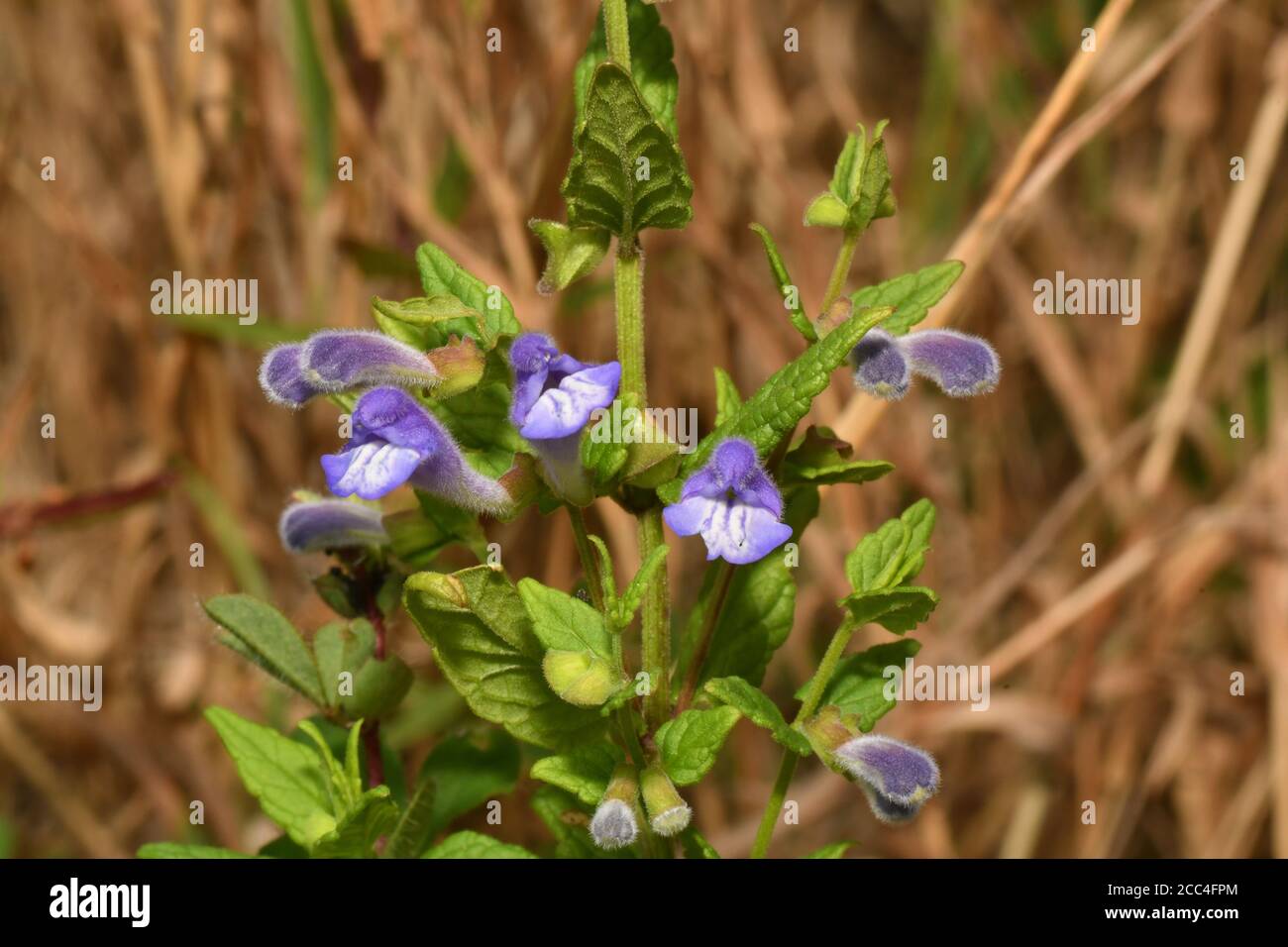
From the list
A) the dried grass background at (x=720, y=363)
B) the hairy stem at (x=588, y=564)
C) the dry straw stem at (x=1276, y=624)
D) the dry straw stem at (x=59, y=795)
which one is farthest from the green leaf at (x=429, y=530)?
the dry straw stem at (x=1276, y=624)

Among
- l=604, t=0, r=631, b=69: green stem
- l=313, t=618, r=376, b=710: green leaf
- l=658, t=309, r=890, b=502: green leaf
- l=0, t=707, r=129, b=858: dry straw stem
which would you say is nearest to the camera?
l=658, t=309, r=890, b=502: green leaf

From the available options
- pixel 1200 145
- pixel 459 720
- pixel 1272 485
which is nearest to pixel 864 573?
pixel 459 720

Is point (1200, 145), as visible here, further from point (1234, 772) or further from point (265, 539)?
point (265, 539)

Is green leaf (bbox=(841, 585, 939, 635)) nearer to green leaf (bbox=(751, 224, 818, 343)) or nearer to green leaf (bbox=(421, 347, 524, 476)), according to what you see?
green leaf (bbox=(751, 224, 818, 343))

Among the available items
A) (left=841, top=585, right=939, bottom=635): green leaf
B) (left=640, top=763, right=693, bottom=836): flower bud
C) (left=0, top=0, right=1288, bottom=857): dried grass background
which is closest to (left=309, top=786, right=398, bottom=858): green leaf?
(left=640, top=763, right=693, bottom=836): flower bud

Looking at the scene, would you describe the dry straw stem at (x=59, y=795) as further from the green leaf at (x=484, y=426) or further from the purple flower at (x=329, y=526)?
the green leaf at (x=484, y=426)

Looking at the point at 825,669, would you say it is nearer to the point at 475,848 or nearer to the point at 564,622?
the point at 564,622
